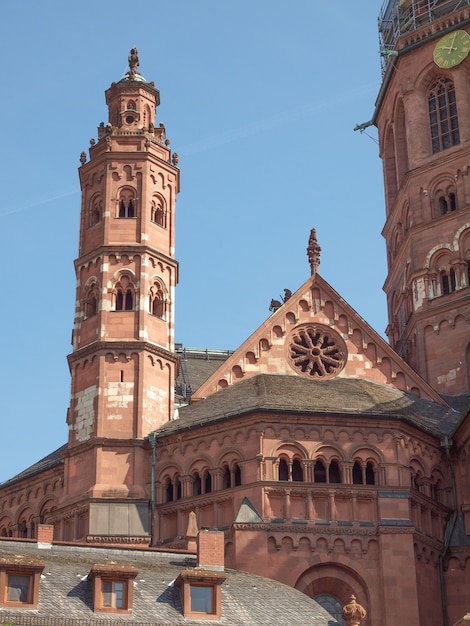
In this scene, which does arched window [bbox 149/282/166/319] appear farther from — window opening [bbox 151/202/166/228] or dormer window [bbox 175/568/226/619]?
dormer window [bbox 175/568/226/619]

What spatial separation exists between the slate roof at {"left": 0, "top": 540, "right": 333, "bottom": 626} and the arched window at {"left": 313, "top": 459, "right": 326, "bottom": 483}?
34.6ft

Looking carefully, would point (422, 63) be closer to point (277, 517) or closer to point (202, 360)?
point (202, 360)

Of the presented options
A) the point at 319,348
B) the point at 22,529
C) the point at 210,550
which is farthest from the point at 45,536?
A: the point at 319,348

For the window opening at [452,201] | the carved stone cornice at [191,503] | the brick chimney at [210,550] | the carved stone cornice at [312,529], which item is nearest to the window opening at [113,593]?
the brick chimney at [210,550]

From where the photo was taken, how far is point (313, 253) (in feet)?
230

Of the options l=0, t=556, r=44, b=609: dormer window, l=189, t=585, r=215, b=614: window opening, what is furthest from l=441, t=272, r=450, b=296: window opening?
l=0, t=556, r=44, b=609: dormer window

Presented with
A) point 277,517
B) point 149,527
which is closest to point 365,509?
point 277,517

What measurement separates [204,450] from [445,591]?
12.0 meters

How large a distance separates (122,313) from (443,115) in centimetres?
2421

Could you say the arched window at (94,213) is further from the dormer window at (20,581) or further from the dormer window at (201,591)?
the dormer window at (20,581)

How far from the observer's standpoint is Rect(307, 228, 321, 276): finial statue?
69.8 m

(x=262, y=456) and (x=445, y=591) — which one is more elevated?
(x=262, y=456)

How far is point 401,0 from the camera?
86.6 metres

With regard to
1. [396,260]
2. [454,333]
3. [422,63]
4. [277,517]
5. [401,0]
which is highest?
[401,0]
